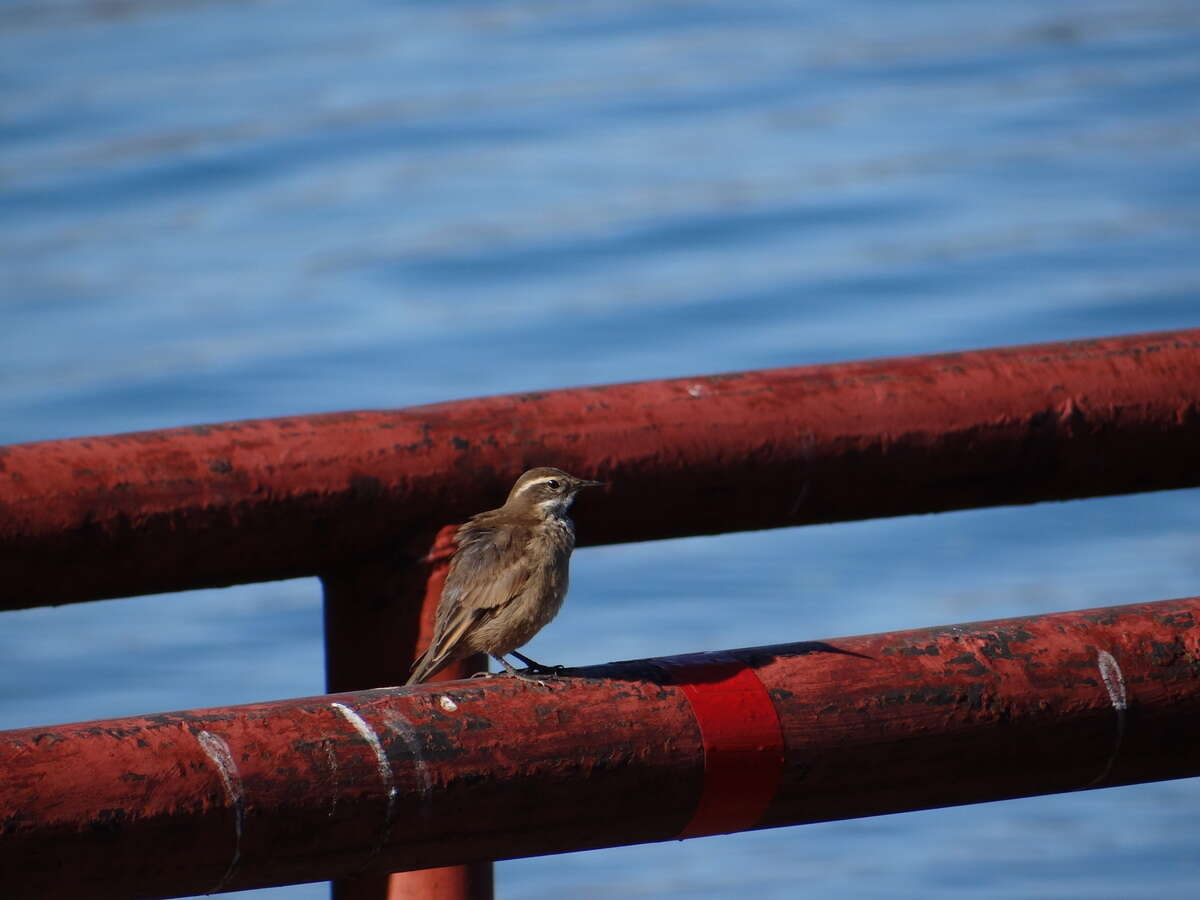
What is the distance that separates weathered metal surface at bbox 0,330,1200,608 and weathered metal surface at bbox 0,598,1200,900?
116 centimetres

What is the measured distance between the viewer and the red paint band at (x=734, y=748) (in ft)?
10.1

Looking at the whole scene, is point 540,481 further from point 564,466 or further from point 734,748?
point 734,748

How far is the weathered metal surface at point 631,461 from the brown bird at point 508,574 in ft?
0.28

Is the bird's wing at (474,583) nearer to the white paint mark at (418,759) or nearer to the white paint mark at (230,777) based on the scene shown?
the white paint mark at (418,759)

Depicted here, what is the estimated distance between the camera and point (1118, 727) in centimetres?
322

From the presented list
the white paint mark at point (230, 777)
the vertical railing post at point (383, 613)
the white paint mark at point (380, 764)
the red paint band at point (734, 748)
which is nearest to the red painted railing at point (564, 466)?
the vertical railing post at point (383, 613)

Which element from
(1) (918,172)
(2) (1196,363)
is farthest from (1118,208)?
(2) (1196,363)

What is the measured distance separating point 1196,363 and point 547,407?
60.9 inches

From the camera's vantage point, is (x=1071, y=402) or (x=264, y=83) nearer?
(x=1071, y=402)

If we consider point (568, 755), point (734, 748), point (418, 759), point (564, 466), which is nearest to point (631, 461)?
point (564, 466)

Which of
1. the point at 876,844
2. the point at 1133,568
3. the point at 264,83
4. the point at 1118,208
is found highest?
the point at 264,83

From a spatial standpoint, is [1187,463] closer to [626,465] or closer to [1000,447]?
[1000,447]

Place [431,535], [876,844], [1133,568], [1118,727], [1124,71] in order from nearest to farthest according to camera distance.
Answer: [1118,727]
[431,535]
[876,844]
[1133,568]
[1124,71]

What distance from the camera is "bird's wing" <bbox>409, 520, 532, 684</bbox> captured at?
426cm
